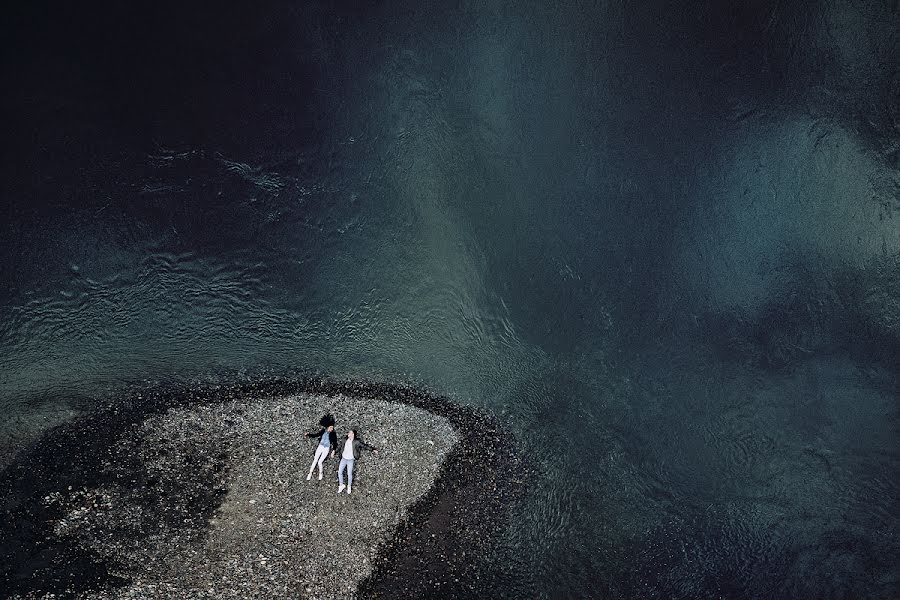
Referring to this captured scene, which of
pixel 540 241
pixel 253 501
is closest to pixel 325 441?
pixel 253 501

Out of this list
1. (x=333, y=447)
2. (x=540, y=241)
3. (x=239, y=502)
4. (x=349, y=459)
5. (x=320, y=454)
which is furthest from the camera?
(x=540, y=241)

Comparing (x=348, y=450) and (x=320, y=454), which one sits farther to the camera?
(x=320, y=454)

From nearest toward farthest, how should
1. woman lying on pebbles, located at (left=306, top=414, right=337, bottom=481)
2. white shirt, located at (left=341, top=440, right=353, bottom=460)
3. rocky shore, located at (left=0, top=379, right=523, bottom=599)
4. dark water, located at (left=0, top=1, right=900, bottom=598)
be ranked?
1. rocky shore, located at (left=0, top=379, right=523, bottom=599)
2. white shirt, located at (left=341, top=440, right=353, bottom=460)
3. woman lying on pebbles, located at (left=306, top=414, right=337, bottom=481)
4. dark water, located at (left=0, top=1, right=900, bottom=598)

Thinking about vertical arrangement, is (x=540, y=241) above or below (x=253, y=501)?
above

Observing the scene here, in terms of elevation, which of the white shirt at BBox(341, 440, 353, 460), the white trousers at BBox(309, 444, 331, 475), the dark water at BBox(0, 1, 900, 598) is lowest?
the white trousers at BBox(309, 444, 331, 475)

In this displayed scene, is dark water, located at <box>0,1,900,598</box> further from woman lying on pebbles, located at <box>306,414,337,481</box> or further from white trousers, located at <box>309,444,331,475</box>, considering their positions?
white trousers, located at <box>309,444,331,475</box>

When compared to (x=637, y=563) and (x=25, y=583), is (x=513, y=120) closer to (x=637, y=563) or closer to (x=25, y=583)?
(x=637, y=563)

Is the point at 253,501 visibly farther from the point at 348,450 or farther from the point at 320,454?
the point at 348,450

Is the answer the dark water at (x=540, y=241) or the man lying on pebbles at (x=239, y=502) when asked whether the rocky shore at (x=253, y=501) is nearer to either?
the man lying on pebbles at (x=239, y=502)

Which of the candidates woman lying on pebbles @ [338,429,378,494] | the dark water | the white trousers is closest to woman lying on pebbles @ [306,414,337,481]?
the white trousers
